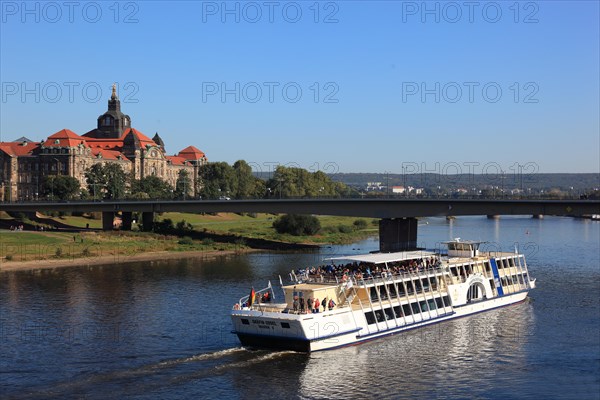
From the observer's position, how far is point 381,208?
366 feet

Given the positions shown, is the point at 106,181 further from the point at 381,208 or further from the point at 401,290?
the point at 401,290

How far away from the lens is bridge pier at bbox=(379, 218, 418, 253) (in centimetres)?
11119

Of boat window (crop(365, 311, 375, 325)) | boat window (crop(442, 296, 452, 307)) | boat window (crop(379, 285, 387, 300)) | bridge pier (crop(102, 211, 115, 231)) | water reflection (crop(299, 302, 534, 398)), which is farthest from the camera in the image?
bridge pier (crop(102, 211, 115, 231))

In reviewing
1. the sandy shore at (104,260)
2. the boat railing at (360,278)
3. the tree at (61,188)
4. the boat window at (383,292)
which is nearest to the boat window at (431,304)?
the boat railing at (360,278)

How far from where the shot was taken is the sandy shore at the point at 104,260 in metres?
94.1

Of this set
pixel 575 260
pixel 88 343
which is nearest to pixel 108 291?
pixel 88 343

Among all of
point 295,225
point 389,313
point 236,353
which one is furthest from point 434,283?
point 295,225

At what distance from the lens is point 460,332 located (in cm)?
5675

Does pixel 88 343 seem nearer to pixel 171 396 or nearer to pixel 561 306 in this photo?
pixel 171 396

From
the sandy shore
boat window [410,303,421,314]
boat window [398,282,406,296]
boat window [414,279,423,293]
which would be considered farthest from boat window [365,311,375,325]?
the sandy shore

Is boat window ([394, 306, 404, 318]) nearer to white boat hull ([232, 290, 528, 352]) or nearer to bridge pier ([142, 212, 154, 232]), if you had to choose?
white boat hull ([232, 290, 528, 352])

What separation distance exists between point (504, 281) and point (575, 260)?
36083mm

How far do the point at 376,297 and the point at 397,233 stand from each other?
57390mm

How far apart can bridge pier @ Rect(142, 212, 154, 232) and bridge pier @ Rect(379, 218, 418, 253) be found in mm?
37859
